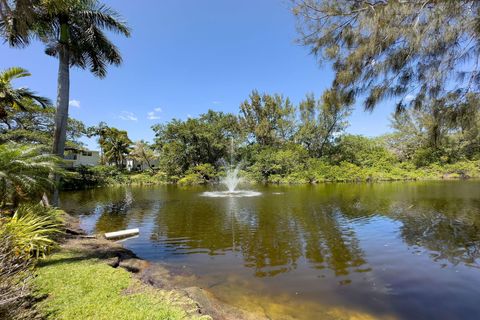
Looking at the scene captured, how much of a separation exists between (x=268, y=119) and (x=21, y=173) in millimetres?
33471

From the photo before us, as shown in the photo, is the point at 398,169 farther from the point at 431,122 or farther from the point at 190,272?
the point at 190,272

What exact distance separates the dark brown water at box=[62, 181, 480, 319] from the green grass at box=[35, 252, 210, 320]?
1.48 metres

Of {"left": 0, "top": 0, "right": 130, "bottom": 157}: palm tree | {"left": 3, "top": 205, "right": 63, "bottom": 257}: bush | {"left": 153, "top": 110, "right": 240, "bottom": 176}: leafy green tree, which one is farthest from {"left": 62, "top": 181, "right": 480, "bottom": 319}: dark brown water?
{"left": 153, "top": 110, "right": 240, "bottom": 176}: leafy green tree

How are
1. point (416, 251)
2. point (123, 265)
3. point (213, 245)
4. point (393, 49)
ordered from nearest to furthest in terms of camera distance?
1. point (393, 49)
2. point (123, 265)
3. point (416, 251)
4. point (213, 245)

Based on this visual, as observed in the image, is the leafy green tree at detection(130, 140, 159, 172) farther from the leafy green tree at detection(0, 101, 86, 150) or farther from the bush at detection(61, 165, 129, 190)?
the leafy green tree at detection(0, 101, 86, 150)

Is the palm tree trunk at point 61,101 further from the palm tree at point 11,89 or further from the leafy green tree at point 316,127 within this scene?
the leafy green tree at point 316,127

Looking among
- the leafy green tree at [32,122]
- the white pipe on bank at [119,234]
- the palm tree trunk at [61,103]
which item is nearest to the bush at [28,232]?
the white pipe on bank at [119,234]

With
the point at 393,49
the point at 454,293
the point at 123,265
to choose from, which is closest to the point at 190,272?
the point at 123,265

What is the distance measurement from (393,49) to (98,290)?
21.8ft

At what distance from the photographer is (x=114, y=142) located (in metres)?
40.4

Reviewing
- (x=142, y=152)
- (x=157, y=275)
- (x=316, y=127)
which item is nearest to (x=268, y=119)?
(x=316, y=127)

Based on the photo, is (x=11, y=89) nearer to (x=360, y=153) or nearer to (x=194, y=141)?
(x=194, y=141)

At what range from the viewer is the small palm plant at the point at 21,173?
6.43 m

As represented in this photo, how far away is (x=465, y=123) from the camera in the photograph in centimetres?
466
